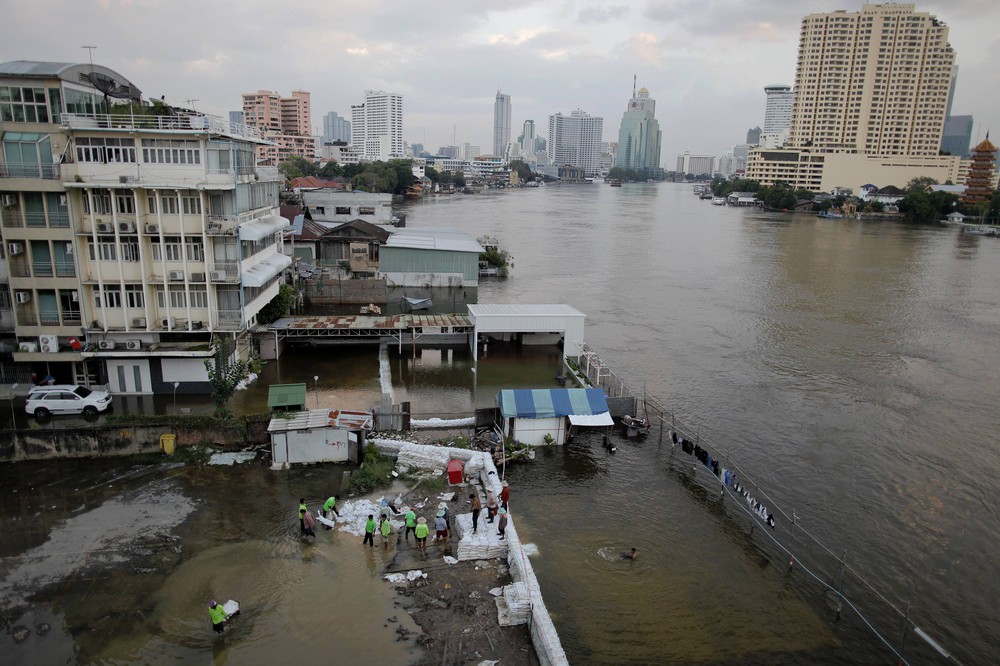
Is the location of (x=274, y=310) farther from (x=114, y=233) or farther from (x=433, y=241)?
(x=433, y=241)

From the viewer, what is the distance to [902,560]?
16.8 meters

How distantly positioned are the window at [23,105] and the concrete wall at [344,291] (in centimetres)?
2032

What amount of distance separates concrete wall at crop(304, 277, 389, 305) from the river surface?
297 inches

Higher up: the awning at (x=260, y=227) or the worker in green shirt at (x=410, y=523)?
the awning at (x=260, y=227)

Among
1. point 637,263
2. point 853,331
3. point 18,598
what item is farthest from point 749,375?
point 637,263

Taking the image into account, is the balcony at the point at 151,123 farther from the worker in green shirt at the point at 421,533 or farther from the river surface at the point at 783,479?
the worker in green shirt at the point at 421,533

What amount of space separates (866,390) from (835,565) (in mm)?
15840

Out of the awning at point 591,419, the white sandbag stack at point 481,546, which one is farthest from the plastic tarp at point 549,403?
the white sandbag stack at point 481,546

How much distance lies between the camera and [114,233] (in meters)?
21.9

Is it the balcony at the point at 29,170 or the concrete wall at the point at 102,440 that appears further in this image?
the balcony at the point at 29,170

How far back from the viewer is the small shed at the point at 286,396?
68.8 ft

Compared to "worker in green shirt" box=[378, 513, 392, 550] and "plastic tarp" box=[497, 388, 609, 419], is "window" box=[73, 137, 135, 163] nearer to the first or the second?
"plastic tarp" box=[497, 388, 609, 419]

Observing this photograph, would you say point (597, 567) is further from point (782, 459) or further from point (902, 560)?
point (782, 459)

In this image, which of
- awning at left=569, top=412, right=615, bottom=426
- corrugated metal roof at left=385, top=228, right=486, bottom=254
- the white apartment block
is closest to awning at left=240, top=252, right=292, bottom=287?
the white apartment block
